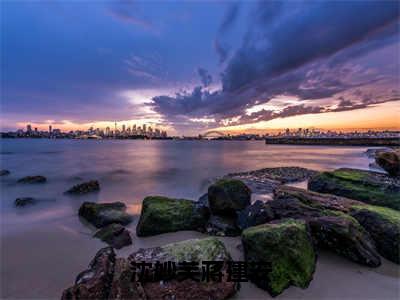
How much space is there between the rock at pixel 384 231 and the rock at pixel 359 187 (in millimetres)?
2625

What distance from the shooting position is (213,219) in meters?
→ 5.71

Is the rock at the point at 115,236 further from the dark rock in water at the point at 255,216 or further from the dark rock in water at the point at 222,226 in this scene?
the dark rock in water at the point at 255,216

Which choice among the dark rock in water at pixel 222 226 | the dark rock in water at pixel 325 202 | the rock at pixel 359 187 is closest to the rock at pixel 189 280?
the dark rock in water at pixel 222 226

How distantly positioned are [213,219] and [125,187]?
8436mm

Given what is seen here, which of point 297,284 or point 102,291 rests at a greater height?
point 102,291

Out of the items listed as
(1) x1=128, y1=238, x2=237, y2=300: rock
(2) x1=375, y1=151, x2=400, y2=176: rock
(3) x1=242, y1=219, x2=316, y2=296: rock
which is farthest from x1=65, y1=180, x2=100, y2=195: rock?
(2) x1=375, y1=151, x2=400, y2=176: rock

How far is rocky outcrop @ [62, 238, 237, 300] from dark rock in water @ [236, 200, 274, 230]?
1.57 m

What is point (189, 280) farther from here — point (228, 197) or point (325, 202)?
point (325, 202)

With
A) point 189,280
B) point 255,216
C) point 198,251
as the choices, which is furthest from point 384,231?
point 189,280

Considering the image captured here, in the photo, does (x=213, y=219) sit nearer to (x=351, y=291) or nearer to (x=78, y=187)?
(x=351, y=291)

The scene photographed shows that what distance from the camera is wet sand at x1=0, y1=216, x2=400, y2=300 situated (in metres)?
3.30

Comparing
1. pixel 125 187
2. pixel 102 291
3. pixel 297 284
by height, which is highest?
pixel 102 291

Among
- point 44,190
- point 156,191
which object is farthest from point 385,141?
point 44,190

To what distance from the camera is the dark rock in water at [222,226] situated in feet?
17.1
